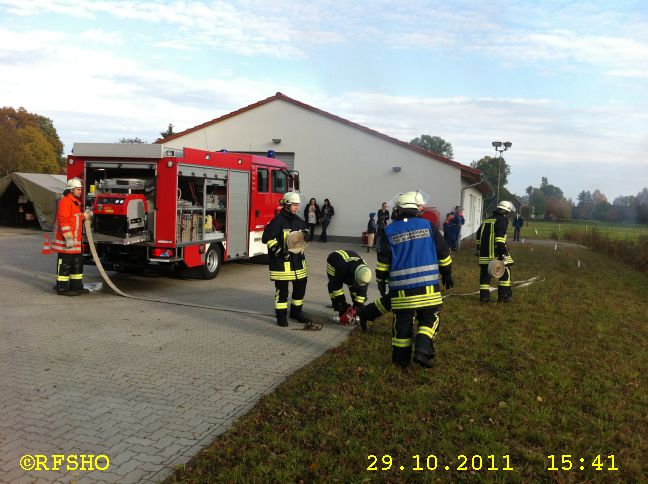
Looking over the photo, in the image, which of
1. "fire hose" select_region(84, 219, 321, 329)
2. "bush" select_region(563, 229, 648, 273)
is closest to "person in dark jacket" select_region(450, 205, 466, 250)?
"bush" select_region(563, 229, 648, 273)

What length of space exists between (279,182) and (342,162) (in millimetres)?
8127

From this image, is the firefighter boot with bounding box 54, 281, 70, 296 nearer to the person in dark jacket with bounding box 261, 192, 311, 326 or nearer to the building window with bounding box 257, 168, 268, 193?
the person in dark jacket with bounding box 261, 192, 311, 326

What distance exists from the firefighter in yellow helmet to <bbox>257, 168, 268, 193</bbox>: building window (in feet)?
Result: 16.5

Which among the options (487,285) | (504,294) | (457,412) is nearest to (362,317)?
(457,412)

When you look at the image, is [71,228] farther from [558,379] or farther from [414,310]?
[558,379]

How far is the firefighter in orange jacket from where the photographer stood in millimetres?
8211

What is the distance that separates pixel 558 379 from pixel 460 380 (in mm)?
1009

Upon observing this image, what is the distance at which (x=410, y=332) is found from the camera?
17.2 feet

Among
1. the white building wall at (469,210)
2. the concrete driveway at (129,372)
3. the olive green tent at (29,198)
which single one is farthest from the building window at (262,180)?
the white building wall at (469,210)

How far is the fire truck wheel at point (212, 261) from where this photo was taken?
34.3 feet

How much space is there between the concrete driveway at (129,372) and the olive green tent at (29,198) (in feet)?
39.5

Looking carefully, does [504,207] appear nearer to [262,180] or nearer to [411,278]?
[411,278]

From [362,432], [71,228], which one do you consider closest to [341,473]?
[362,432]

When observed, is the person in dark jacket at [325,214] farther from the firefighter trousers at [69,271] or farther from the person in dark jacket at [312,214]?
the firefighter trousers at [69,271]
